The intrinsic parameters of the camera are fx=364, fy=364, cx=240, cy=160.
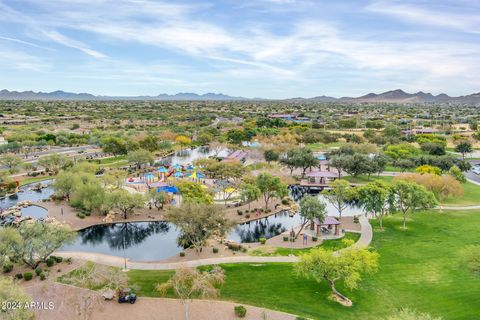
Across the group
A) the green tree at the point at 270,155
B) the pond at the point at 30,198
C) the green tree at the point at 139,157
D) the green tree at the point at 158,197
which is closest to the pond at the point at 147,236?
the green tree at the point at 158,197

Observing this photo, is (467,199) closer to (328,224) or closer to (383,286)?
(328,224)

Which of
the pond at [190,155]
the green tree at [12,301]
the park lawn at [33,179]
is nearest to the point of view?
the green tree at [12,301]

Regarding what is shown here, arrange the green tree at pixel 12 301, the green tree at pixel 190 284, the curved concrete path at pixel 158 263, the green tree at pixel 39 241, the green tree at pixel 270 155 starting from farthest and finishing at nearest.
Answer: the green tree at pixel 270 155, the curved concrete path at pixel 158 263, the green tree at pixel 39 241, the green tree at pixel 190 284, the green tree at pixel 12 301

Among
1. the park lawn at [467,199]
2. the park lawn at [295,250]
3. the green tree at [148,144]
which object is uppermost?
the green tree at [148,144]

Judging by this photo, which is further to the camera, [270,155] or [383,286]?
[270,155]

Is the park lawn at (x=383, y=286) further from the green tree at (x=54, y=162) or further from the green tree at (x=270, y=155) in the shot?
the green tree at (x=54, y=162)

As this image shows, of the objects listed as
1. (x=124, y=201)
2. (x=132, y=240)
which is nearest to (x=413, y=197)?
(x=132, y=240)
